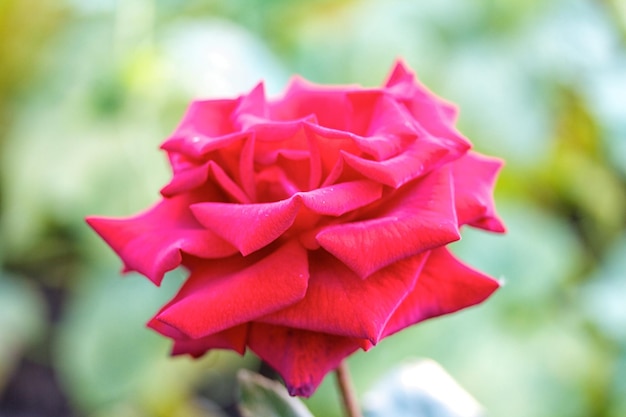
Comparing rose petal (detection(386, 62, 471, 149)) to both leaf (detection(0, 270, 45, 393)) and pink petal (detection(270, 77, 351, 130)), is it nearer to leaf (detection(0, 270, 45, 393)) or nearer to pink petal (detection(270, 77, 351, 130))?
pink petal (detection(270, 77, 351, 130))

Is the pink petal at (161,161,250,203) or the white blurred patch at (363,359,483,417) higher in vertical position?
the pink petal at (161,161,250,203)

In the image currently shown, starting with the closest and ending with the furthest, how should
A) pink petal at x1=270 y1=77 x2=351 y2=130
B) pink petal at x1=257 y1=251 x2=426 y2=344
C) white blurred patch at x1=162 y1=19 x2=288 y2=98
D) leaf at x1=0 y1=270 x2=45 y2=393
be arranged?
pink petal at x1=257 y1=251 x2=426 y2=344 → pink petal at x1=270 y1=77 x2=351 y2=130 → white blurred patch at x1=162 y1=19 x2=288 y2=98 → leaf at x1=0 y1=270 x2=45 y2=393

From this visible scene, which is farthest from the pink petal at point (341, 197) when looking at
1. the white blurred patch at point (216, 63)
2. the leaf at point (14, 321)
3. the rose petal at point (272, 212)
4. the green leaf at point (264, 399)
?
the leaf at point (14, 321)

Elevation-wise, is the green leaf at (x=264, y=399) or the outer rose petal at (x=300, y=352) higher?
the outer rose petal at (x=300, y=352)

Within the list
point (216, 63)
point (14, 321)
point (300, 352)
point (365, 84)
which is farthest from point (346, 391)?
point (14, 321)

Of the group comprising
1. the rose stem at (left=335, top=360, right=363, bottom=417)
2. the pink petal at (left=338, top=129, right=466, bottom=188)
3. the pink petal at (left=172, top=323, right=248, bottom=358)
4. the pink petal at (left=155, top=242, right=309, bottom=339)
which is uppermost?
the pink petal at (left=338, top=129, right=466, bottom=188)

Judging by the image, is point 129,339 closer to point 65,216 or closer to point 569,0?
point 65,216

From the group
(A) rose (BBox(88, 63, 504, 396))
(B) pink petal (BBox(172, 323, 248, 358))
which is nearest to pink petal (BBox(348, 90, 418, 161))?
(A) rose (BBox(88, 63, 504, 396))

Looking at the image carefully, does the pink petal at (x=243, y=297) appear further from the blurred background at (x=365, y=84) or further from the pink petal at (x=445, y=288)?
the blurred background at (x=365, y=84)
